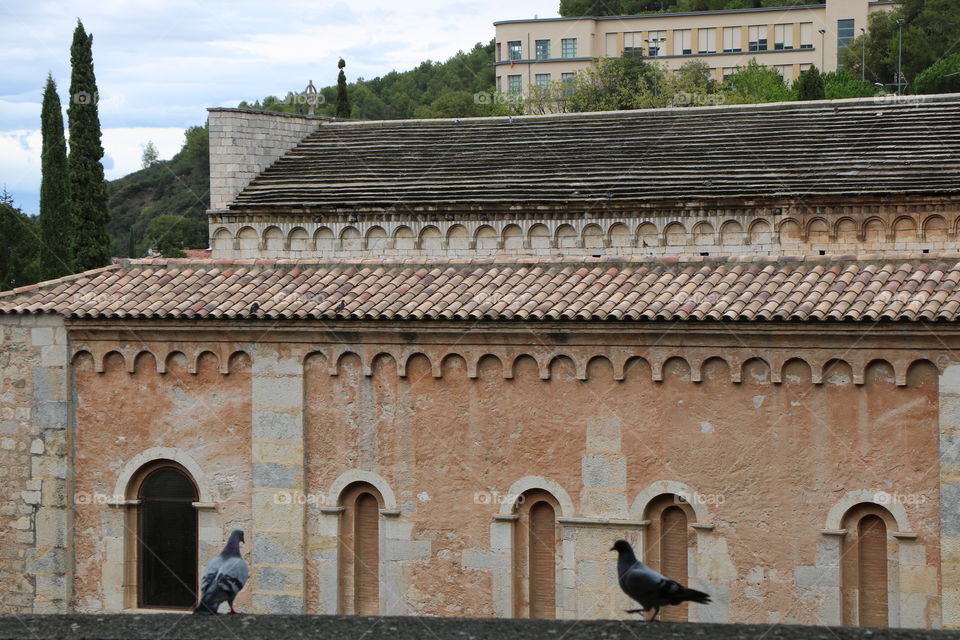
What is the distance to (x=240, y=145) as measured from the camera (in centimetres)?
2342

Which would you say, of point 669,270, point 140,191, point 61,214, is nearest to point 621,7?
point 140,191

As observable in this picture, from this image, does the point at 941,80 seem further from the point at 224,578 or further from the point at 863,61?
the point at 224,578

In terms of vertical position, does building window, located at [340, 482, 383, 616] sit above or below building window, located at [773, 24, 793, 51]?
below

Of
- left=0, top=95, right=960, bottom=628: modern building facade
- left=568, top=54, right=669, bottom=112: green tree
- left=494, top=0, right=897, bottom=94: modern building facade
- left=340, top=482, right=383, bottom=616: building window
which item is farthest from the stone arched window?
left=494, top=0, right=897, bottom=94: modern building facade

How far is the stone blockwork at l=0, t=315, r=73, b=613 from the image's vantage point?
17.3 meters

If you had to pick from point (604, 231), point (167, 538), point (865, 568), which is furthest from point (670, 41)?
point (865, 568)

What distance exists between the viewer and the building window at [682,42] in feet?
261

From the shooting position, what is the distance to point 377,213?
68.9 ft

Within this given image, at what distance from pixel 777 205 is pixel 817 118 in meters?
3.41

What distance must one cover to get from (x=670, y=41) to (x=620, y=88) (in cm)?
1908

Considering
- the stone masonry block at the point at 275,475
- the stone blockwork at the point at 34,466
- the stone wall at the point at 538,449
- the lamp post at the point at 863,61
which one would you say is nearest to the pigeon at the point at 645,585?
the stone wall at the point at 538,449

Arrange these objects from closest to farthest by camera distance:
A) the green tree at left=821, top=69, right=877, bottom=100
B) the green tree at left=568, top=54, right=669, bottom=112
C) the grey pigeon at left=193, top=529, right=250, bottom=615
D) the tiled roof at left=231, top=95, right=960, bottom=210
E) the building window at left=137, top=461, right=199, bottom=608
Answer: the grey pigeon at left=193, top=529, right=250, bottom=615
the building window at left=137, top=461, right=199, bottom=608
the tiled roof at left=231, top=95, right=960, bottom=210
the green tree at left=821, top=69, right=877, bottom=100
the green tree at left=568, top=54, right=669, bottom=112

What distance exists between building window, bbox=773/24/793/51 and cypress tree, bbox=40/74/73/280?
49279 millimetres

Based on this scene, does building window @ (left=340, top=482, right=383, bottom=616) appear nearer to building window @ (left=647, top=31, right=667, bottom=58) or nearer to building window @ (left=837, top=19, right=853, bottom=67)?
building window @ (left=837, top=19, right=853, bottom=67)
